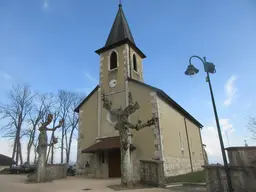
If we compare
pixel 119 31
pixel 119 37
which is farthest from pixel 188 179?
pixel 119 31

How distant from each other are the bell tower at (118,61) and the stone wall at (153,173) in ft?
24.8

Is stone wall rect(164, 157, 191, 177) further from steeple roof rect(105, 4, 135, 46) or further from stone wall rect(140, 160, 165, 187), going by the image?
steeple roof rect(105, 4, 135, 46)

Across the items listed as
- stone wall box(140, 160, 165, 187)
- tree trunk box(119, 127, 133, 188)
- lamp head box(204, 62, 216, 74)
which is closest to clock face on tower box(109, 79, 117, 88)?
tree trunk box(119, 127, 133, 188)

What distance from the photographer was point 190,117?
23422 millimetres

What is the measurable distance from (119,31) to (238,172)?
17414mm

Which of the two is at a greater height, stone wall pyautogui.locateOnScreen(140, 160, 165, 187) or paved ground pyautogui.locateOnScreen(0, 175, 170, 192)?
stone wall pyautogui.locateOnScreen(140, 160, 165, 187)

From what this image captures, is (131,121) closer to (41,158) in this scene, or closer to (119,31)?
(41,158)

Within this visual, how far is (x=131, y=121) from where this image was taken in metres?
14.9

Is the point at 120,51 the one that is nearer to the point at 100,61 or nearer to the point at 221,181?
the point at 100,61

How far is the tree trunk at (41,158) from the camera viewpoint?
39.0 feet

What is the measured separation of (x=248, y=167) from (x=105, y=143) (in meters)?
9.50

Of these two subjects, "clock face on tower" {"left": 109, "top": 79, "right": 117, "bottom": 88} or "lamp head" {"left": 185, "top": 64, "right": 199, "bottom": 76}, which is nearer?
"lamp head" {"left": 185, "top": 64, "right": 199, "bottom": 76}

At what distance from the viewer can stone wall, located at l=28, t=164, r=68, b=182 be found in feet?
39.6

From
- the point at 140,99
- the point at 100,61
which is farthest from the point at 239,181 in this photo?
the point at 100,61
